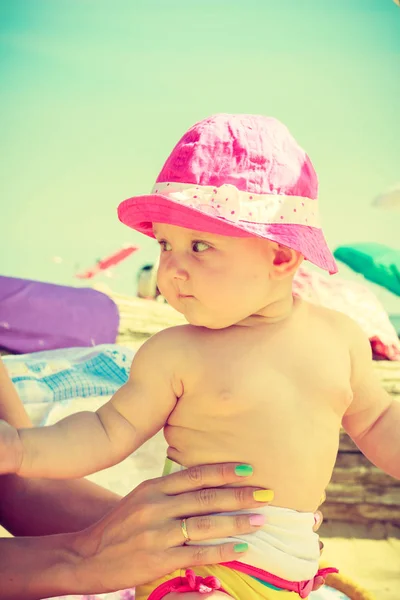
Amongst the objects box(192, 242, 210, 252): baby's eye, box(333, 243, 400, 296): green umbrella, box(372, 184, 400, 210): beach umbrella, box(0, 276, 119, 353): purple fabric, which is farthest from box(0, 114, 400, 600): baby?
box(372, 184, 400, 210): beach umbrella

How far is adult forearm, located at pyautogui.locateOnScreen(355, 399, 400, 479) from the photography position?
154 cm

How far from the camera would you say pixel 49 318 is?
5.08m

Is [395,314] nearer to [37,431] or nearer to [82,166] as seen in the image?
[82,166]

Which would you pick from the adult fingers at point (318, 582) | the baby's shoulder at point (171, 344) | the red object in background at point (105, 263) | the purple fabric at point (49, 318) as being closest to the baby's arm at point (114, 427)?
the baby's shoulder at point (171, 344)

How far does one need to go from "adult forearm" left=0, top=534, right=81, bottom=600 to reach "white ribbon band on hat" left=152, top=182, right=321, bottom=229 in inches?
33.2

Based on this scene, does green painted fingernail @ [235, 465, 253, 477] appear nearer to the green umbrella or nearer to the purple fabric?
the purple fabric

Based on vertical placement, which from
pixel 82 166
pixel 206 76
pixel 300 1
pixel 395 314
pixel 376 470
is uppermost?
pixel 300 1

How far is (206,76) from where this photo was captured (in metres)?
14.8

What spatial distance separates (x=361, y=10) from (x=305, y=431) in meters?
14.3

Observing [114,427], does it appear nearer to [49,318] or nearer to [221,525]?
[221,525]

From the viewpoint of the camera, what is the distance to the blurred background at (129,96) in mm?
13000

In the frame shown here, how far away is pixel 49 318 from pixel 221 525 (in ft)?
12.9

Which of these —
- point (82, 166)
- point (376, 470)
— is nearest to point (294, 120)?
point (82, 166)

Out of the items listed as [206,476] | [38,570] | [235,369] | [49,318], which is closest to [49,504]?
[38,570]
